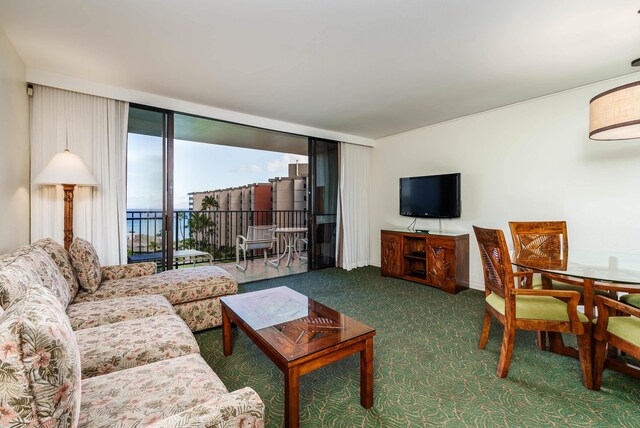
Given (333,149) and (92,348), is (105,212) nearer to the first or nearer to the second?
(92,348)

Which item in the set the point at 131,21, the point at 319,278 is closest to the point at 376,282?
the point at 319,278

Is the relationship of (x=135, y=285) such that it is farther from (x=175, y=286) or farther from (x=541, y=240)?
(x=541, y=240)

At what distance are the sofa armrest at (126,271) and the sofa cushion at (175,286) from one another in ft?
0.29

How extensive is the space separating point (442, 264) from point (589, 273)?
202 cm

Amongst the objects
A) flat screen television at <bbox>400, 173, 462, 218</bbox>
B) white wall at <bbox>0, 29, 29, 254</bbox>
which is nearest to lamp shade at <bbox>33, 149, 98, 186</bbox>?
white wall at <bbox>0, 29, 29, 254</bbox>

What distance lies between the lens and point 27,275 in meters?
1.45

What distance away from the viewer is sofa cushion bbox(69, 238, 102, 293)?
2279 millimetres

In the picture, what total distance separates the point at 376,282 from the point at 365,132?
98.5 inches

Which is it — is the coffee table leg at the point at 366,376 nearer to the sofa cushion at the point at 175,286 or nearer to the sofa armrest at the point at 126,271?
the sofa cushion at the point at 175,286

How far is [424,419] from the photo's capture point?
5.18 feet

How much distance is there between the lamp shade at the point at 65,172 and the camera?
2486 millimetres

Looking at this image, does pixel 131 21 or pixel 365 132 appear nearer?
pixel 131 21

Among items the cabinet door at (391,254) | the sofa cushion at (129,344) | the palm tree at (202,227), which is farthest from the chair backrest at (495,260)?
the palm tree at (202,227)

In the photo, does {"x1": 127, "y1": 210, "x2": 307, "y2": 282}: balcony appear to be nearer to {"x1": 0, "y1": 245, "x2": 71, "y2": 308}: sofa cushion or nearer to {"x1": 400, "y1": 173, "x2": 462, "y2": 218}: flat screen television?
{"x1": 0, "y1": 245, "x2": 71, "y2": 308}: sofa cushion
